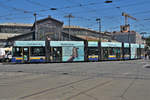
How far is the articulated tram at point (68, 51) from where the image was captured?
2631 cm

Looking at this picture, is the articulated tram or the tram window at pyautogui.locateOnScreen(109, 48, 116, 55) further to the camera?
the tram window at pyautogui.locateOnScreen(109, 48, 116, 55)

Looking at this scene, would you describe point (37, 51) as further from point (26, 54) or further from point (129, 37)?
point (129, 37)

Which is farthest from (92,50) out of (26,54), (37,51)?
(26,54)

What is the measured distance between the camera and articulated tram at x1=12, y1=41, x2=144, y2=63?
86.3 ft

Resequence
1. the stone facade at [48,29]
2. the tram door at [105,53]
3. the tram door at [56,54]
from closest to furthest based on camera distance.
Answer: the tram door at [56,54], the tram door at [105,53], the stone facade at [48,29]

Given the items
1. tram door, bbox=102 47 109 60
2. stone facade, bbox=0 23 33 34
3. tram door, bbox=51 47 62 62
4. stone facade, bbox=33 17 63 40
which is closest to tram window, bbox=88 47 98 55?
tram door, bbox=102 47 109 60

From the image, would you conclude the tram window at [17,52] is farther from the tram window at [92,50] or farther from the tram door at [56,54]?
the tram window at [92,50]

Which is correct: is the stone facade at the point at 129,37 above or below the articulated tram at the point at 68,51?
above

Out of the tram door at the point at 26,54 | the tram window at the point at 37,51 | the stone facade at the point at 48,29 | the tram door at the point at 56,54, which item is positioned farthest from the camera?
the stone facade at the point at 48,29

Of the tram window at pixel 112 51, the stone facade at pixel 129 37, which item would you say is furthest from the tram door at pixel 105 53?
the stone facade at pixel 129 37

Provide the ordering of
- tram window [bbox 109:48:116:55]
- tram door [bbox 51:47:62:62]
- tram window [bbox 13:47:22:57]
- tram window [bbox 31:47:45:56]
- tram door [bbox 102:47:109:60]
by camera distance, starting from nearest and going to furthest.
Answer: tram window [bbox 13:47:22:57] < tram window [bbox 31:47:45:56] < tram door [bbox 51:47:62:62] < tram door [bbox 102:47:109:60] < tram window [bbox 109:48:116:55]

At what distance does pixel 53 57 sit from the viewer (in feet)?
90.3

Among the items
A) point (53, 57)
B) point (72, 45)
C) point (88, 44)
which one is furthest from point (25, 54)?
point (88, 44)

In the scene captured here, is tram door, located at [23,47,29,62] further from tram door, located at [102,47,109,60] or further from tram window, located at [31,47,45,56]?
tram door, located at [102,47,109,60]
